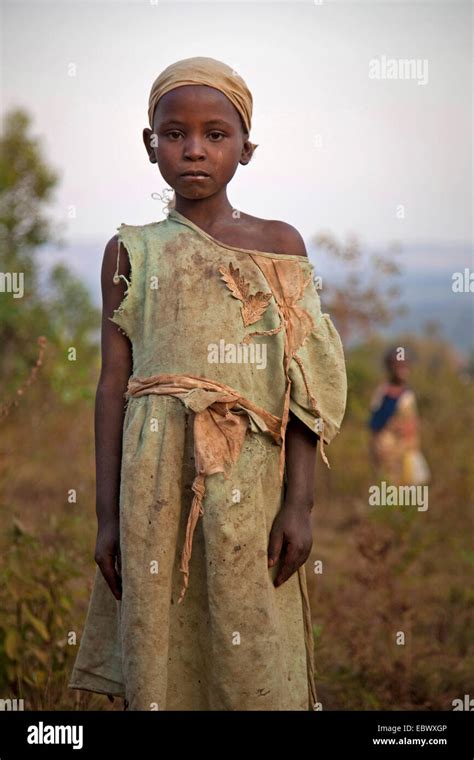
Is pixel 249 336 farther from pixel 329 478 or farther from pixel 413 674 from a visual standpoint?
pixel 329 478

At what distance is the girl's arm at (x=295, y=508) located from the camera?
2492mm

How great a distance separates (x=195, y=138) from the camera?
7.93ft

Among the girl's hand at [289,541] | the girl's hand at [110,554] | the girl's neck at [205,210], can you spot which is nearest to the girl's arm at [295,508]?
the girl's hand at [289,541]

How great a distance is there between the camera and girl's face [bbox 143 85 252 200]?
2420 mm

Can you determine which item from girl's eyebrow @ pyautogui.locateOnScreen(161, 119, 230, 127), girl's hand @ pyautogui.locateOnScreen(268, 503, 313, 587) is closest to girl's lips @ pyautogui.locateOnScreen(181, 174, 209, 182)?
girl's eyebrow @ pyautogui.locateOnScreen(161, 119, 230, 127)

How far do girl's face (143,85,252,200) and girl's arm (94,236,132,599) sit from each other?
0.25 metres

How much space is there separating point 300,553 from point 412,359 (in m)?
8.58

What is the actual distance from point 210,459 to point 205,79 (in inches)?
36.0

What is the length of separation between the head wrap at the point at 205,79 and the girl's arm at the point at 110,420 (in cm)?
40

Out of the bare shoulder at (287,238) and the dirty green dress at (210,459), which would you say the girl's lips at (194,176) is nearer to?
the dirty green dress at (210,459)

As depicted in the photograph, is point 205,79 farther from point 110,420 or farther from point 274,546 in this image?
point 274,546

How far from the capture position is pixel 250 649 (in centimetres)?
239

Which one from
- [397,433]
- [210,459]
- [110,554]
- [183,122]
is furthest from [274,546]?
[397,433]
